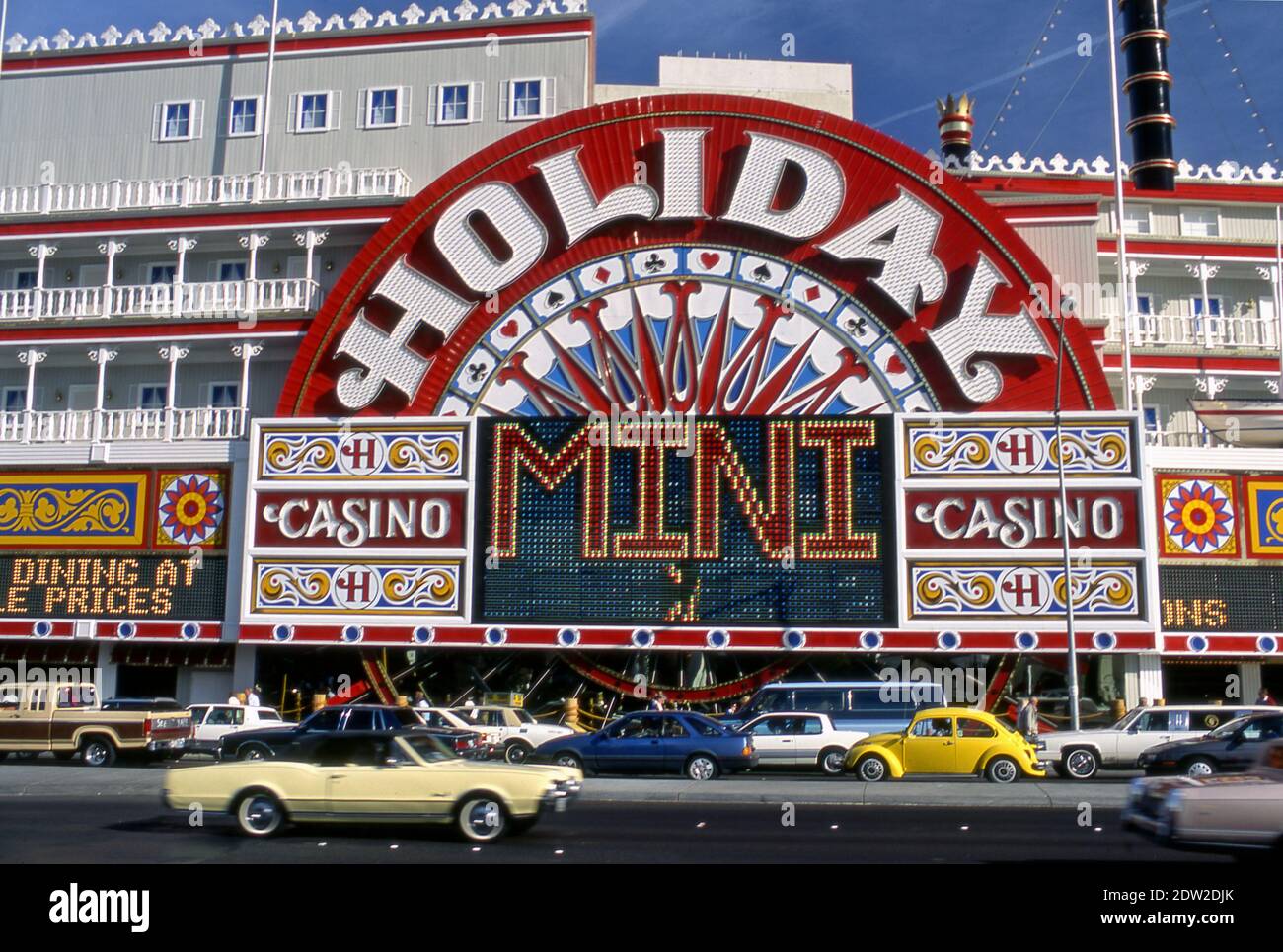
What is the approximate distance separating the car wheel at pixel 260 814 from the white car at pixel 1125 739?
677 inches

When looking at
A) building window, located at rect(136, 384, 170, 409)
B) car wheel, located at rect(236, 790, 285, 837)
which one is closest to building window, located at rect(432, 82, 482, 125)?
building window, located at rect(136, 384, 170, 409)

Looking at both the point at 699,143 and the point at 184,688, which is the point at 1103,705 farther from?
the point at 184,688

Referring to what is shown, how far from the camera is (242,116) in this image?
42938 mm

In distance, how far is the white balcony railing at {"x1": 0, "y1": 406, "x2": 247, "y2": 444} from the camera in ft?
122

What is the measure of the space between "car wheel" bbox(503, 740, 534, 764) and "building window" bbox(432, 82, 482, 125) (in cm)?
2104

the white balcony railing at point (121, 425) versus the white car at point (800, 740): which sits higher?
the white balcony railing at point (121, 425)

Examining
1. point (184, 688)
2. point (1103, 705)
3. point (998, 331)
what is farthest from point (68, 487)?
point (1103, 705)

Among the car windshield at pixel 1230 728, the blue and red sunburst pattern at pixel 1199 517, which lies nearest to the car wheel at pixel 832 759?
the car windshield at pixel 1230 728

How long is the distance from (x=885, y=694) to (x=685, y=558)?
20.7ft

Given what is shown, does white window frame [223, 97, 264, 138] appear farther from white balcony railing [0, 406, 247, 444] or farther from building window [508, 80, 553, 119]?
white balcony railing [0, 406, 247, 444]

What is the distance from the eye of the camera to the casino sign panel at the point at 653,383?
3284 centimetres

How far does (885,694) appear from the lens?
2927cm

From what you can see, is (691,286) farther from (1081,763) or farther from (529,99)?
(1081,763)

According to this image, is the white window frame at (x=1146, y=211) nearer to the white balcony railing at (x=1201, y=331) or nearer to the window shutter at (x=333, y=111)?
the white balcony railing at (x=1201, y=331)
